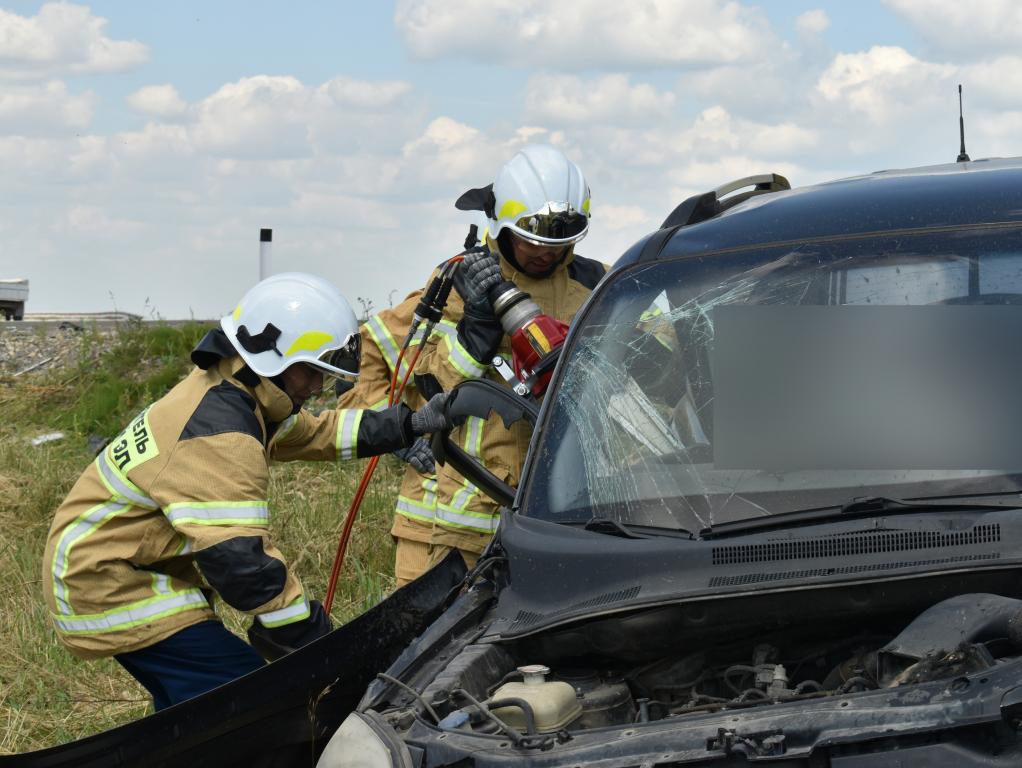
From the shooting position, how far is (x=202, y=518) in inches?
164

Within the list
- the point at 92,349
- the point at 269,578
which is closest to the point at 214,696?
the point at 269,578

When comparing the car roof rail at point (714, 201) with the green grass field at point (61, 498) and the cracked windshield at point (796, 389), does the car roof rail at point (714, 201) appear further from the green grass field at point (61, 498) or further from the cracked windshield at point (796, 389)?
the green grass field at point (61, 498)

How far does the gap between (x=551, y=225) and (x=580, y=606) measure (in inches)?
95.7

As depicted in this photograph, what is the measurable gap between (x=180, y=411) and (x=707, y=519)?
1746 millimetres

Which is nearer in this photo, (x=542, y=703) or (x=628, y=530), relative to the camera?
(x=542, y=703)

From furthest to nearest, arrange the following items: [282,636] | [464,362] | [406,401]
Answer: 1. [406,401]
2. [464,362]
3. [282,636]

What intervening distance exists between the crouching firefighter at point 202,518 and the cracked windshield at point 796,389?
942 mm

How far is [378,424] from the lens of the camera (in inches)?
201

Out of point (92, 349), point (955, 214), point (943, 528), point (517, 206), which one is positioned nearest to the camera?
point (943, 528)

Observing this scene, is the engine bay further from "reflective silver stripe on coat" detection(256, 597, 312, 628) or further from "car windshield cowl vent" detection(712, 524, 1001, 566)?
"reflective silver stripe on coat" detection(256, 597, 312, 628)

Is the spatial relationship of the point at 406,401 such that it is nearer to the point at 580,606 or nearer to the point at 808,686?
the point at 580,606

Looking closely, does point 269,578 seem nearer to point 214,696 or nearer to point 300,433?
point 214,696

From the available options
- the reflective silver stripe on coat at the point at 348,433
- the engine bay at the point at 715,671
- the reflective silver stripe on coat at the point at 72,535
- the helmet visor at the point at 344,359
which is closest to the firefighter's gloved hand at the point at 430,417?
the reflective silver stripe on coat at the point at 348,433

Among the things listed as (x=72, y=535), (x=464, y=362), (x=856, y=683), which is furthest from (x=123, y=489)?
(x=856, y=683)
